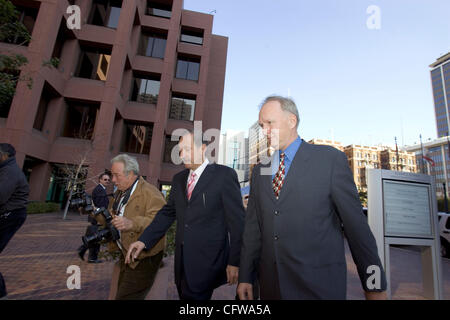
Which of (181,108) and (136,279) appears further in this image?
(181,108)

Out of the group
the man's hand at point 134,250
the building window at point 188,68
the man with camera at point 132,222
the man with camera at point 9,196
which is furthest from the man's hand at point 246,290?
the building window at point 188,68

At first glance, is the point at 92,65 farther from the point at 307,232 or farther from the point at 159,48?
the point at 307,232

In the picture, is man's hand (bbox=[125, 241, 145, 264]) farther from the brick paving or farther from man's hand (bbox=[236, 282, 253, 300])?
the brick paving

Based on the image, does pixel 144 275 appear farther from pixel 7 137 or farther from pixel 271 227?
pixel 7 137

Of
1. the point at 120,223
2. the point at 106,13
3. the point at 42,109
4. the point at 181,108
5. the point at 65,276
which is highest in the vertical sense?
the point at 106,13

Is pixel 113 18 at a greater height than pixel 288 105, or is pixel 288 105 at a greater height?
pixel 113 18

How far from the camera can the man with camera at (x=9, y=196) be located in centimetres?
321

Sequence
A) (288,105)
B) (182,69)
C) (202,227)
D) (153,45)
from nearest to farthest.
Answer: (288,105), (202,227), (153,45), (182,69)

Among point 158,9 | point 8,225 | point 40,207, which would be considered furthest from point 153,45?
point 8,225

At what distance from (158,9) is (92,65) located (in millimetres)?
10706

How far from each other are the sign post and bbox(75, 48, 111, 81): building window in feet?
72.1

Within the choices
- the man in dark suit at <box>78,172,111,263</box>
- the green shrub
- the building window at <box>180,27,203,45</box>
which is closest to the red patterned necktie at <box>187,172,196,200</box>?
the man in dark suit at <box>78,172,111,263</box>

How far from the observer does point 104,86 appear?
18.7m
